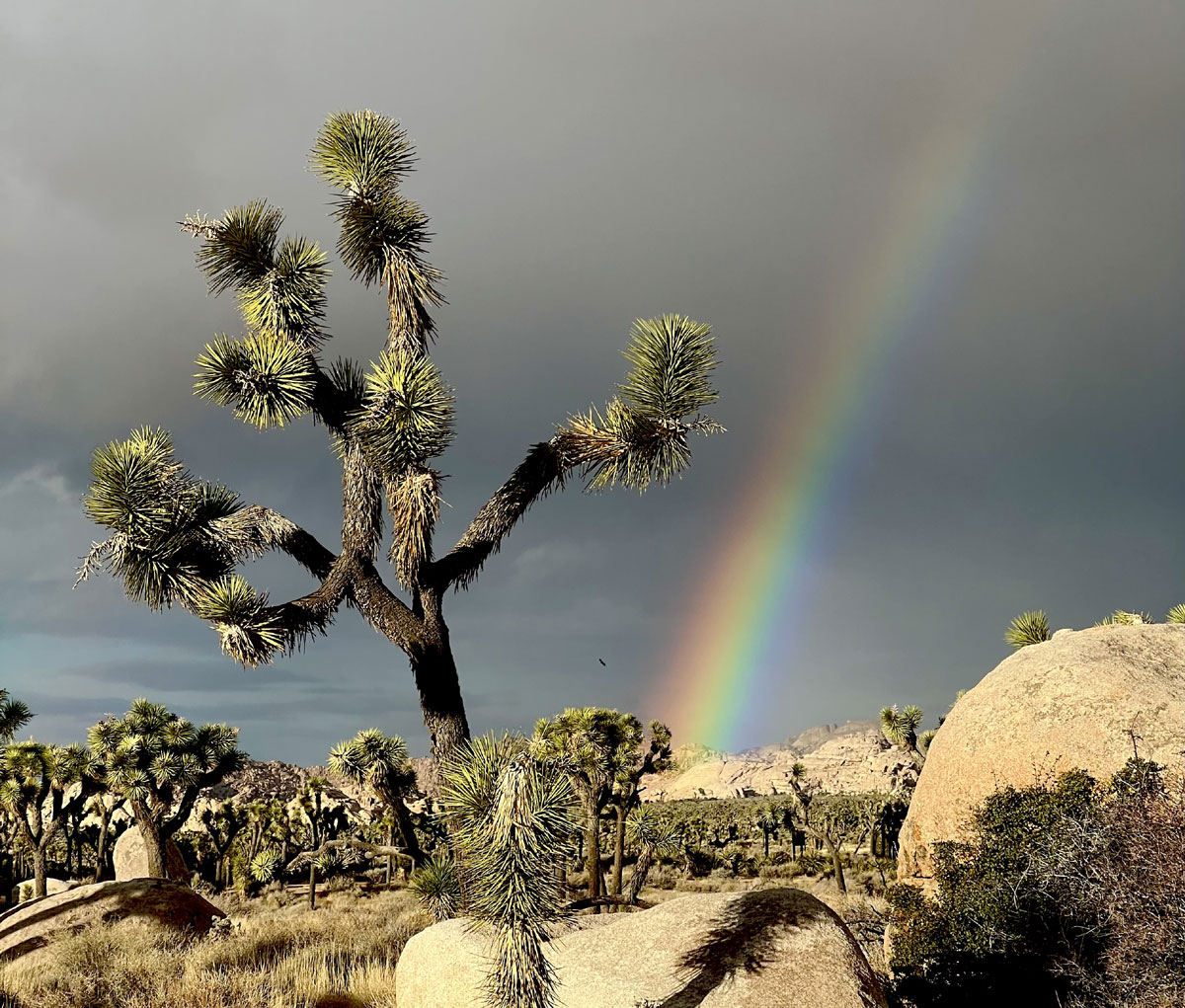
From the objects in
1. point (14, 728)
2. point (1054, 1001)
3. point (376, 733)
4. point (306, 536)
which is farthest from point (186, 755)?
point (1054, 1001)

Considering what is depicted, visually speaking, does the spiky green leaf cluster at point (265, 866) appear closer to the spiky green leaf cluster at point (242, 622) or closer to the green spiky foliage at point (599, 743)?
the green spiky foliage at point (599, 743)

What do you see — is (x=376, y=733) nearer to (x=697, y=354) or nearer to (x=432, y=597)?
(x=432, y=597)

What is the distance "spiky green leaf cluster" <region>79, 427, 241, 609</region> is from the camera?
743cm

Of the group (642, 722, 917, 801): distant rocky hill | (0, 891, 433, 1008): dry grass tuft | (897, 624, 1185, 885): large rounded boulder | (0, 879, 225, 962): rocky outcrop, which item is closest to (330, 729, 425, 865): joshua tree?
(0, 891, 433, 1008): dry grass tuft

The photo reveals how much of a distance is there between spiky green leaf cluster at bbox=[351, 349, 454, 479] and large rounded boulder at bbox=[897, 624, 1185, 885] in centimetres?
665

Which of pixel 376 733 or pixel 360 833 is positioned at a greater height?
pixel 376 733

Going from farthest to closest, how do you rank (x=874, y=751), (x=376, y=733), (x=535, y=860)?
(x=874, y=751), (x=376, y=733), (x=535, y=860)

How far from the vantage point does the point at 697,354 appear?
847 centimetres

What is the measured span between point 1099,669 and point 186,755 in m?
22.7

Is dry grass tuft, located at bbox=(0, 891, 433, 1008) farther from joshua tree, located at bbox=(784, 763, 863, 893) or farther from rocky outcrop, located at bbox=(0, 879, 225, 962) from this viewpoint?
joshua tree, located at bbox=(784, 763, 863, 893)

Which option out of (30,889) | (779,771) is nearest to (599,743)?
(30,889)

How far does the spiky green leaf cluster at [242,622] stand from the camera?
6965 millimetres

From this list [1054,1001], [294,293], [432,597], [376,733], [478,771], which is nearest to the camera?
[478,771]

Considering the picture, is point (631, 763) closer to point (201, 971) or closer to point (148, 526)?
point (201, 971)
